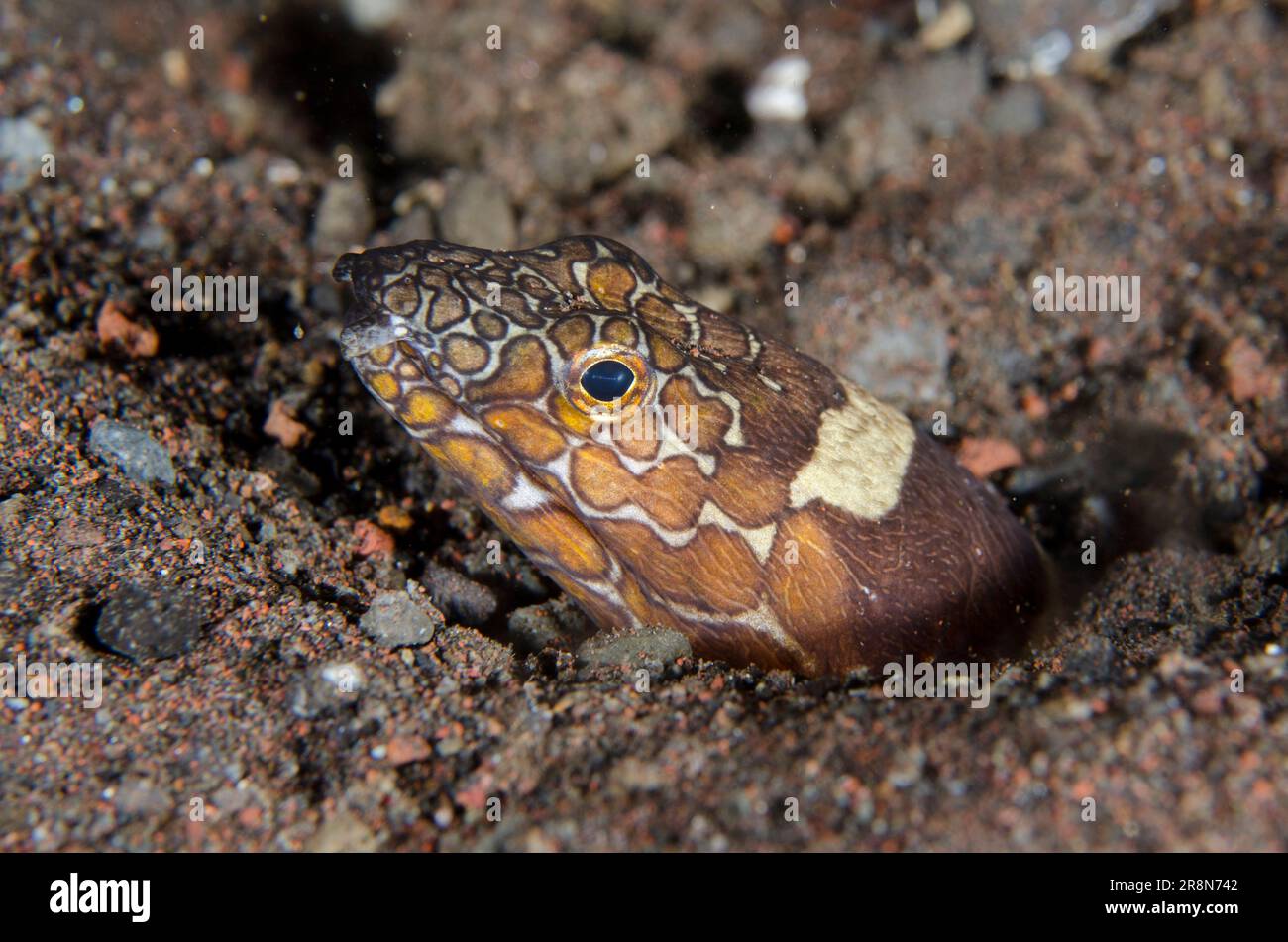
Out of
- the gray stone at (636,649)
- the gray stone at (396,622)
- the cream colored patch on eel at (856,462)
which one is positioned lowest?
the gray stone at (636,649)

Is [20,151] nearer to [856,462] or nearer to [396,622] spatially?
[396,622]

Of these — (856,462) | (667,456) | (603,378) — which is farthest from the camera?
(856,462)

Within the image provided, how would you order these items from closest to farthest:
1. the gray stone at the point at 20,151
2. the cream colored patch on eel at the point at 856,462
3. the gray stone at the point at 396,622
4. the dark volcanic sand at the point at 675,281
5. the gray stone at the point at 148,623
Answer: the dark volcanic sand at the point at 675,281 → the gray stone at the point at 148,623 → the gray stone at the point at 396,622 → the cream colored patch on eel at the point at 856,462 → the gray stone at the point at 20,151

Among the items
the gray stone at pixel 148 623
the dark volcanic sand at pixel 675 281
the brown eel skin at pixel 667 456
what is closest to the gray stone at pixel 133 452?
the dark volcanic sand at pixel 675 281

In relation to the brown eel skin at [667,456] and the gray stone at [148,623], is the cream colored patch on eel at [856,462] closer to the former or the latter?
the brown eel skin at [667,456]

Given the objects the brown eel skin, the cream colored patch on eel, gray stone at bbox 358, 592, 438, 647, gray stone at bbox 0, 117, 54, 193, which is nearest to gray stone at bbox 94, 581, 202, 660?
gray stone at bbox 358, 592, 438, 647

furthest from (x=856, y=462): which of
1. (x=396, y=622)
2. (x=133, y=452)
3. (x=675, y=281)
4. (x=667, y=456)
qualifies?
Result: (x=133, y=452)

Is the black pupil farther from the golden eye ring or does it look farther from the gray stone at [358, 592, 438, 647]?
the gray stone at [358, 592, 438, 647]
